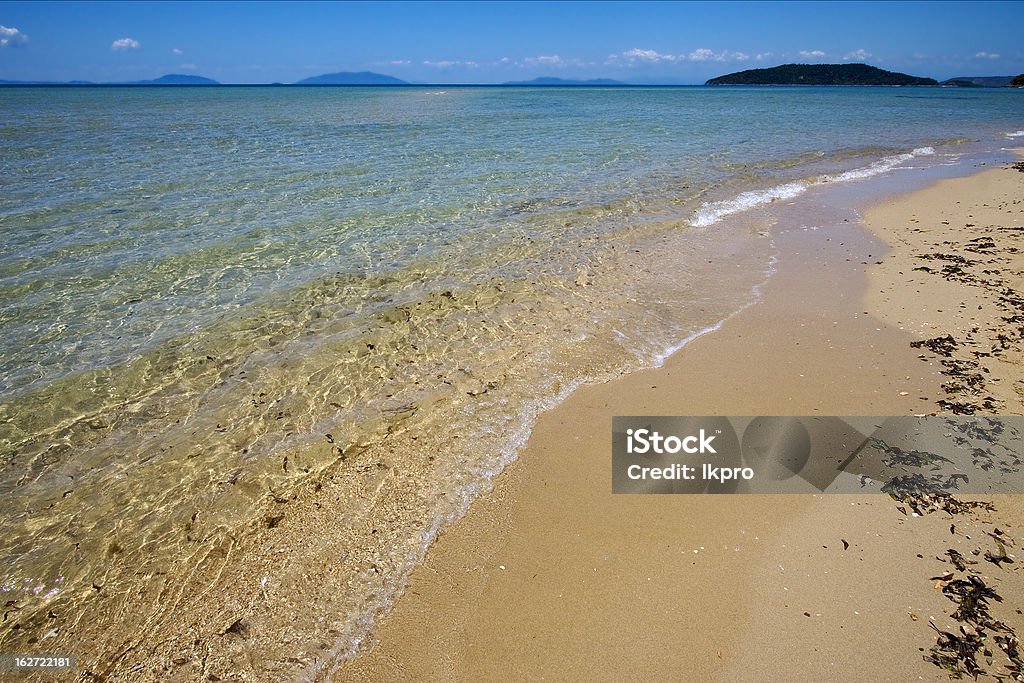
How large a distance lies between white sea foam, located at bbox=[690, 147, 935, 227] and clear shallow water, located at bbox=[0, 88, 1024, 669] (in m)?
0.15

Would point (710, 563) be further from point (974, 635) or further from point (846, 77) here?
point (846, 77)

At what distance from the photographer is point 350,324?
704 cm

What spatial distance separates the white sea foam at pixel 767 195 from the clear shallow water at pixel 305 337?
150 mm

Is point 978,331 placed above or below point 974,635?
above

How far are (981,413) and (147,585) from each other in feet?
22.5

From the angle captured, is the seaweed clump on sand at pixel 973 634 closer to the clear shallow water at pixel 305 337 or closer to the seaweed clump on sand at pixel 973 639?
the seaweed clump on sand at pixel 973 639

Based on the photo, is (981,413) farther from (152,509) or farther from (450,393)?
(152,509)

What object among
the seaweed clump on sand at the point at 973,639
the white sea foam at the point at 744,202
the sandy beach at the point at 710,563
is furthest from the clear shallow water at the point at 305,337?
the seaweed clump on sand at the point at 973,639

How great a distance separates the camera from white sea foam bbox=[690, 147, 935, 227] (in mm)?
12398

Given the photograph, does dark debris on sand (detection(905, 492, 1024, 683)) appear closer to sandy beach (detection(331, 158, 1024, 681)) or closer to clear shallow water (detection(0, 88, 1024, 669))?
sandy beach (detection(331, 158, 1024, 681))

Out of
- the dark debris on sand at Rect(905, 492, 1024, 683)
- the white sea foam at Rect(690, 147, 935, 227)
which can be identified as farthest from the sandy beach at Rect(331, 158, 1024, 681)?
the white sea foam at Rect(690, 147, 935, 227)

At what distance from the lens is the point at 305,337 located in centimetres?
→ 671

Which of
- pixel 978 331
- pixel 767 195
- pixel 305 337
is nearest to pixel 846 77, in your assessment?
pixel 767 195

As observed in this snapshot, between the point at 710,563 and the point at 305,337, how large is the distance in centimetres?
524
